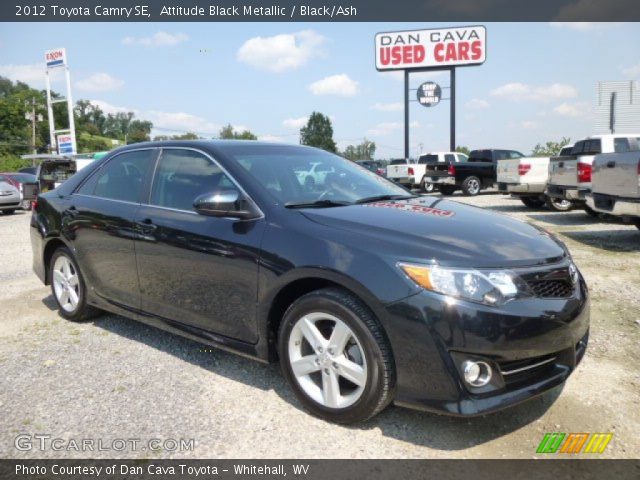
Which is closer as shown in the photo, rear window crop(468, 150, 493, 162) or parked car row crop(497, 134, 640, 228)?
parked car row crop(497, 134, 640, 228)

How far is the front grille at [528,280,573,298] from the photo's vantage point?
2.60 m

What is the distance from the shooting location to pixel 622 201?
7617mm

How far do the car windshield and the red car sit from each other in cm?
1405

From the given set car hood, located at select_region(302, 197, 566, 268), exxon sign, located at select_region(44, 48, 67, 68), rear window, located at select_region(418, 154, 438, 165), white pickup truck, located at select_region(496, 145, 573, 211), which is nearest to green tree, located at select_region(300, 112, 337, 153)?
exxon sign, located at select_region(44, 48, 67, 68)

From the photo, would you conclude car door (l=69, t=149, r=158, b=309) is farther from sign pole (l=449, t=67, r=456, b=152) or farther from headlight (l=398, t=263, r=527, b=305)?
sign pole (l=449, t=67, r=456, b=152)

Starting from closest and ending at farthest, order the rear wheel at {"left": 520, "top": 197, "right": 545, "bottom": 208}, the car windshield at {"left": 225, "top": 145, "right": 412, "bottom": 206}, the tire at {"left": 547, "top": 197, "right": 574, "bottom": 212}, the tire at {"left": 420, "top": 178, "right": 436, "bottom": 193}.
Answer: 1. the car windshield at {"left": 225, "top": 145, "right": 412, "bottom": 206}
2. the tire at {"left": 547, "top": 197, "right": 574, "bottom": 212}
3. the rear wheel at {"left": 520, "top": 197, "right": 545, "bottom": 208}
4. the tire at {"left": 420, "top": 178, "right": 436, "bottom": 193}

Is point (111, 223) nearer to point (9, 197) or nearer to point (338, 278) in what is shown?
point (338, 278)

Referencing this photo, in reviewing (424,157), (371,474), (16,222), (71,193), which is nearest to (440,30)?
(424,157)

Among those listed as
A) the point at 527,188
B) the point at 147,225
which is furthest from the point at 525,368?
the point at 527,188

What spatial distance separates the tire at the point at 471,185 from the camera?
19.5 meters

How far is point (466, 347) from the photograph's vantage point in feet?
7.95

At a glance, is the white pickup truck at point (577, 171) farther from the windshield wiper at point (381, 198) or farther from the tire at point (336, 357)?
the tire at point (336, 357)

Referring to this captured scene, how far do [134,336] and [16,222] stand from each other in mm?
12640
